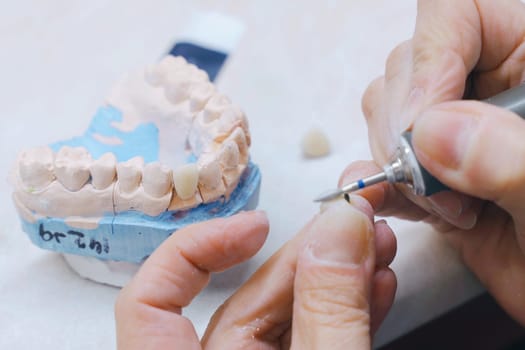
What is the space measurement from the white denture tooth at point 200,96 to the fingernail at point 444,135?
0.37 m

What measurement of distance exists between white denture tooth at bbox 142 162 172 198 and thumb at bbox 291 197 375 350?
0.20 m

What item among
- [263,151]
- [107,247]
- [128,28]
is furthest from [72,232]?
[128,28]

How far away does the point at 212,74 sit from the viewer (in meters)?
1.17

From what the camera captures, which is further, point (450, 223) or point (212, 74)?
point (212, 74)

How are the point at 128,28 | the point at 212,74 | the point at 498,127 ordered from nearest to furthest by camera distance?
1. the point at 498,127
2. the point at 212,74
3. the point at 128,28

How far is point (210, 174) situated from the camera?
72cm

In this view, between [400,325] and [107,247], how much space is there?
0.39m

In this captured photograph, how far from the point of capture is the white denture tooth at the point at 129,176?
2.36 feet

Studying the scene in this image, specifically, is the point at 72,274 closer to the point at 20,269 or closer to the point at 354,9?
the point at 20,269

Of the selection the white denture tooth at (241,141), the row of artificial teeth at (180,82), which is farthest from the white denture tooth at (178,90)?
the white denture tooth at (241,141)

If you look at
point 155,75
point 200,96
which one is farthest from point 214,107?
point 155,75

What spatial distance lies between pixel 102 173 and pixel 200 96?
0.19 metres

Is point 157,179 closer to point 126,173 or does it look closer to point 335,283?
point 126,173

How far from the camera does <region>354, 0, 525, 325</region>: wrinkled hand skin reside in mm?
538
